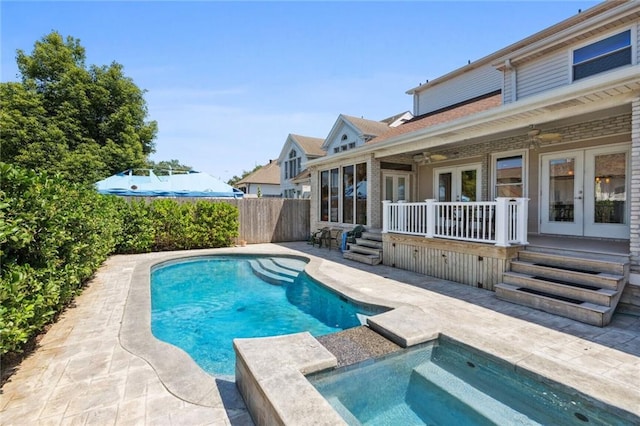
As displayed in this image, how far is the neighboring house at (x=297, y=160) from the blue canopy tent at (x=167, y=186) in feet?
31.6

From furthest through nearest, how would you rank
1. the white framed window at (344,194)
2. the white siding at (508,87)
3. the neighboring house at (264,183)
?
the neighboring house at (264,183)
the white framed window at (344,194)
the white siding at (508,87)

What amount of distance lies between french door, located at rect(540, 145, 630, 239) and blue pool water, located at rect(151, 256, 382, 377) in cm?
557

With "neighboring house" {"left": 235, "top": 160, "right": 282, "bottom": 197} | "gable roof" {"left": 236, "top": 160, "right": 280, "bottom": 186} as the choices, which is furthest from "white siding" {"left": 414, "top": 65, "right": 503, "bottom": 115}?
"neighboring house" {"left": 235, "top": 160, "right": 282, "bottom": 197}

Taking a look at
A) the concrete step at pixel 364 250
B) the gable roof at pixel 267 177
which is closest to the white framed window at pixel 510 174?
the concrete step at pixel 364 250

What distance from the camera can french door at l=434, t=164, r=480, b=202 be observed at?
973cm

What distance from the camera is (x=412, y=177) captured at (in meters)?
11.5

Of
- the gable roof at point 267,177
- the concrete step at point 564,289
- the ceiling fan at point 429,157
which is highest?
the gable roof at point 267,177

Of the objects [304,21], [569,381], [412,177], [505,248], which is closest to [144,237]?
[304,21]

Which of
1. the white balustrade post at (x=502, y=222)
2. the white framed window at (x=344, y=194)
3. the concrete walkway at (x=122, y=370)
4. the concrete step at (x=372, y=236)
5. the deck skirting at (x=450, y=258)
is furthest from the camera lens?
the white framed window at (x=344, y=194)

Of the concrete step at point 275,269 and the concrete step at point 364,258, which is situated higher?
the concrete step at point 364,258

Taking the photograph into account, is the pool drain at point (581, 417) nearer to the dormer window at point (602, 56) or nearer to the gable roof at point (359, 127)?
the dormer window at point (602, 56)

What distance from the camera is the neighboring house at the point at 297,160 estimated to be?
24.3 m

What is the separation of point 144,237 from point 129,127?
45.6ft

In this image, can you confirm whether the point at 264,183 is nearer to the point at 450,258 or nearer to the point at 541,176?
the point at 450,258
